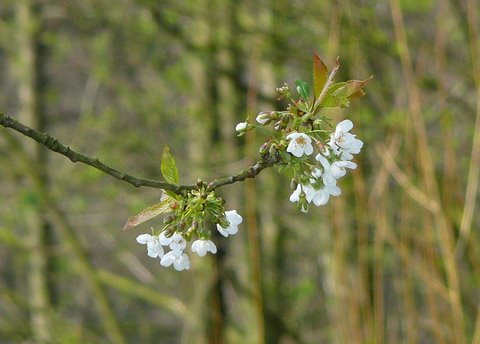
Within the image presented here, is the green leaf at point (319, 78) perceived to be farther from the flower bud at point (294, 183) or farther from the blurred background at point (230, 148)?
the blurred background at point (230, 148)

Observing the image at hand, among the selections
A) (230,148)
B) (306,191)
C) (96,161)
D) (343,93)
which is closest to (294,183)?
(306,191)

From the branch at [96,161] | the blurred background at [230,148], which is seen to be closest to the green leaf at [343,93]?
the branch at [96,161]

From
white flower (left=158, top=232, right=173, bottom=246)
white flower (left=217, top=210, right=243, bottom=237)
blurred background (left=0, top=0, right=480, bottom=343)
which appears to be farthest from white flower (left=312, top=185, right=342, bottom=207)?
blurred background (left=0, top=0, right=480, bottom=343)

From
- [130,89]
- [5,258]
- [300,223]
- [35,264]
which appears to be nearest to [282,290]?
[300,223]

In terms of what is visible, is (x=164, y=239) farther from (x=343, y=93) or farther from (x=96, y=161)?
(x=343, y=93)

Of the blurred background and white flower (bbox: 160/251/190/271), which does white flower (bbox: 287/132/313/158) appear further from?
the blurred background

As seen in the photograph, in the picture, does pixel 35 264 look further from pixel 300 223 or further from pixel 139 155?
pixel 300 223
